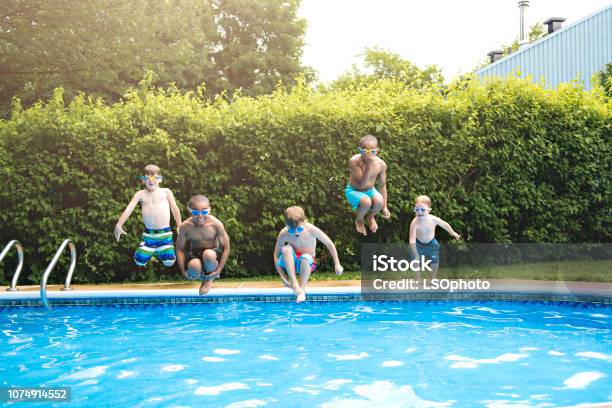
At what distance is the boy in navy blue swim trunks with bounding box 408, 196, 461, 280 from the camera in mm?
8961

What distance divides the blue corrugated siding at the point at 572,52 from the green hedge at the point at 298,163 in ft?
43.0

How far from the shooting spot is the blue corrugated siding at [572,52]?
961 inches

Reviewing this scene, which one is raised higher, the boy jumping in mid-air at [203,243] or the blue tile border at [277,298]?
the boy jumping in mid-air at [203,243]

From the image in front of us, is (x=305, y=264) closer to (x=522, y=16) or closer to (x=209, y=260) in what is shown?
(x=209, y=260)

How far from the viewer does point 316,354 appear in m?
6.79

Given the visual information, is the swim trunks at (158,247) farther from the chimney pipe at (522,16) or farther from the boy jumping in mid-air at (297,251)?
the chimney pipe at (522,16)

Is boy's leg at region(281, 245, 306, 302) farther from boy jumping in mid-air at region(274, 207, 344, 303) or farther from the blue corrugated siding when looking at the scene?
the blue corrugated siding

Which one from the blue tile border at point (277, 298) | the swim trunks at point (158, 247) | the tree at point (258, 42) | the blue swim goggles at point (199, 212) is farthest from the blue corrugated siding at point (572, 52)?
the blue swim goggles at point (199, 212)

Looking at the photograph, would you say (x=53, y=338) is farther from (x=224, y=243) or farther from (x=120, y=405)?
(x=120, y=405)

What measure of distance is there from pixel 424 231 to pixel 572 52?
1863 cm

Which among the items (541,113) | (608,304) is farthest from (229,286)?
(541,113)

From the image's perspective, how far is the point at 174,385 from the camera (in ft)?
18.6

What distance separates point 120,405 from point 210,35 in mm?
33995

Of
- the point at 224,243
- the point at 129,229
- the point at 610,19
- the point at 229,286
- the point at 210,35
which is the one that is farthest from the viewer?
the point at 210,35
